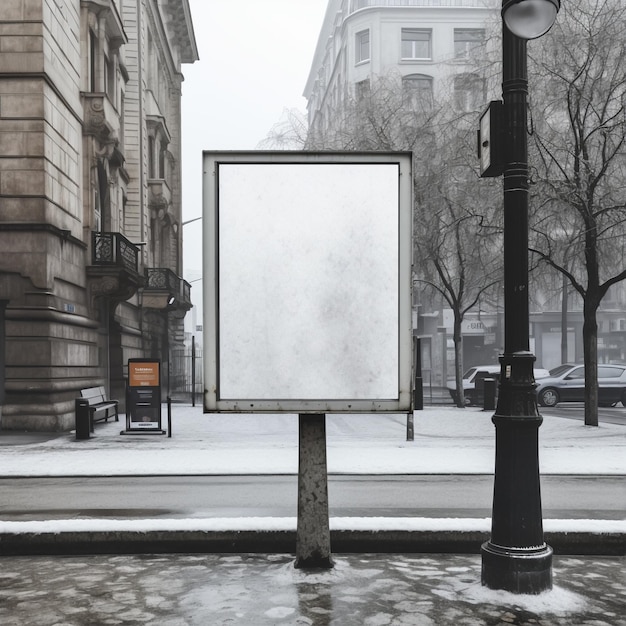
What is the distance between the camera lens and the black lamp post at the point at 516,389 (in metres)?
4.92

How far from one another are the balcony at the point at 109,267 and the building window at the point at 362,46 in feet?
128

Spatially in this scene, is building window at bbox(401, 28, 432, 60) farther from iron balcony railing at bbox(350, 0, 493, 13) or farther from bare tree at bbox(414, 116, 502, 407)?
bare tree at bbox(414, 116, 502, 407)

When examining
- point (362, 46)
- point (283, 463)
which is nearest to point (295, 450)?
point (283, 463)

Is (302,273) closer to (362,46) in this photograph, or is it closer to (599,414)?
(599,414)

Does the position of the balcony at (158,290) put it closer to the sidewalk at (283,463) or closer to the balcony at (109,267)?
the sidewalk at (283,463)

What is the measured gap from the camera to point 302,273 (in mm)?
5270

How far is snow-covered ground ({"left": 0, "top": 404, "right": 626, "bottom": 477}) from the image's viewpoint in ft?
39.6

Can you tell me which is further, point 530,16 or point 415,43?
point 415,43

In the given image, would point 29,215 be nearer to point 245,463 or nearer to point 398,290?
point 245,463

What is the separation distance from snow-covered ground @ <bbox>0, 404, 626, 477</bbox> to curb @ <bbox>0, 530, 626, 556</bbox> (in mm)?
5542

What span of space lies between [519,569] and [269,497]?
492cm

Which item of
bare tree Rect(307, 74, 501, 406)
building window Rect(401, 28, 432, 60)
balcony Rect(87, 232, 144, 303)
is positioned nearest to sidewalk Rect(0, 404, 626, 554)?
balcony Rect(87, 232, 144, 303)

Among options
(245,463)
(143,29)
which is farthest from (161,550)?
(143,29)

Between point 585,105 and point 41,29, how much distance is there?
39.5 feet
